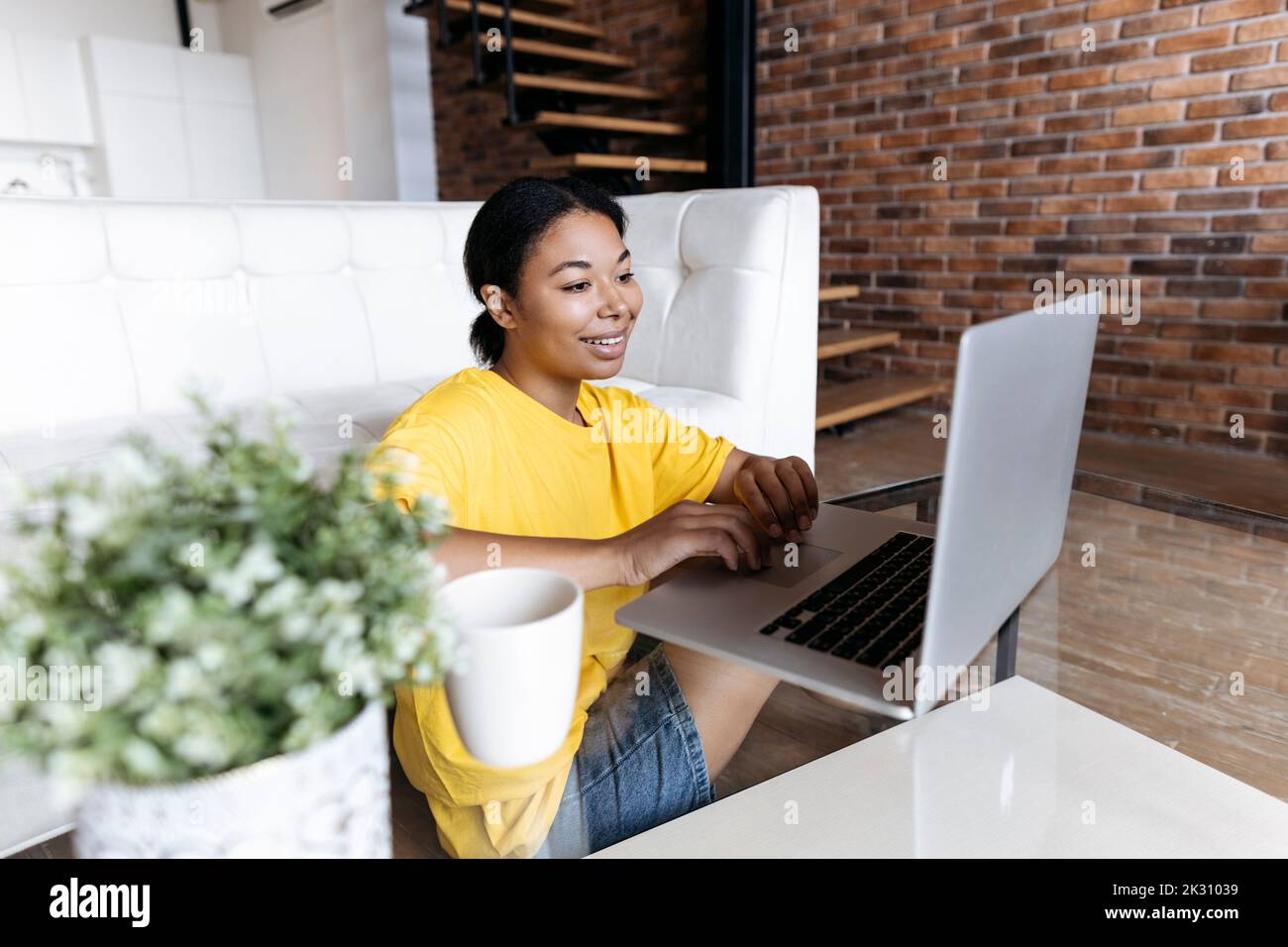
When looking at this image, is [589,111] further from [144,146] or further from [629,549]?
[629,549]

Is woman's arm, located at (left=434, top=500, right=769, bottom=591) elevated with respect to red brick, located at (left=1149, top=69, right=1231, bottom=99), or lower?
lower

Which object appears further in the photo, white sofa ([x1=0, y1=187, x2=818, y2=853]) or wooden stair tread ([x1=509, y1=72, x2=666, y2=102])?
wooden stair tread ([x1=509, y1=72, x2=666, y2=102])

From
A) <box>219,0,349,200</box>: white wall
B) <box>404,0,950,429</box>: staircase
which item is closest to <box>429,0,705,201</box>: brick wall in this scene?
<box>404,0,950,429</box>: staircase

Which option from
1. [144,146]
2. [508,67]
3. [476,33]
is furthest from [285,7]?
[508,67]

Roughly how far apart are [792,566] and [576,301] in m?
0.38

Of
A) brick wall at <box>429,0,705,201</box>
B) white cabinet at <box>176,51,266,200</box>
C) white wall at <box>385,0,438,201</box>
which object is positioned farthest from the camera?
white cabinet at <box>176,51,266,200</box>

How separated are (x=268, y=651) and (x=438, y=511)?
0.32 feet

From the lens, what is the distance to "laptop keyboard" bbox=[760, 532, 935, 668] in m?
0.68

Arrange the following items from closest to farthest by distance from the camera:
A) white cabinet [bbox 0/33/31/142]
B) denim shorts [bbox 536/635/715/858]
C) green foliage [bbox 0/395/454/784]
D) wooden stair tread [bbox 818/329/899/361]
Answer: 1. green foliage [bbox 0/395/454/784]
2. denim shorts [bbox 536/635/715/858]
3. wooden stair tread [bbox 818/329/899/361]
4. white cabinet [bbox 0/33/31/142]

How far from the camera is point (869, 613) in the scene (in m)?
0.74

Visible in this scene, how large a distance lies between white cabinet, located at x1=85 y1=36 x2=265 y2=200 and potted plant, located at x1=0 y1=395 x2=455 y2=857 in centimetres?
631

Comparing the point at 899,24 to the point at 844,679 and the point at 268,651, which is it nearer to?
the point at 844,679

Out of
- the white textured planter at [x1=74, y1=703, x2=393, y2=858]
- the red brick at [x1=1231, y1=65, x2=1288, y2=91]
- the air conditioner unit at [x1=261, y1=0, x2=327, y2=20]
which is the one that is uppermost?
the air conditioner unit at [x1=261, y1=0, x2=327, y2=20]

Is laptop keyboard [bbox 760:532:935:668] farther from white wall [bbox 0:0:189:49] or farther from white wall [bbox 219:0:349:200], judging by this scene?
white wall [bbox 0:0:189:49]
